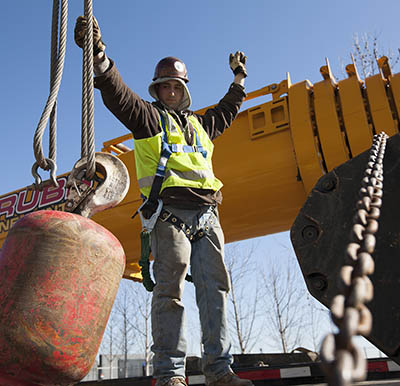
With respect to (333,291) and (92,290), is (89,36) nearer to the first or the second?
(92,290)

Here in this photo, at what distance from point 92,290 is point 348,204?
989 millimetres

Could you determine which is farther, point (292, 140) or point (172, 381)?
point (292, 140)

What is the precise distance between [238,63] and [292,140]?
106cm

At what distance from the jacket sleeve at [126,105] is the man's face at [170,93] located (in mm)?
235

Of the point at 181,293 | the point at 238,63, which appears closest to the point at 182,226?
the point at 181,293

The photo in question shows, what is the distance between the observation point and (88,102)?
1.98 metres

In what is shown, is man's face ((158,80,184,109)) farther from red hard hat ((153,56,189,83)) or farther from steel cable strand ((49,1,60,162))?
steel cable strand ((49,1,60,162))

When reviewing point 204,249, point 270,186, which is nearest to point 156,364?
point 204,249

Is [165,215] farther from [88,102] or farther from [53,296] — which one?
[53,296]

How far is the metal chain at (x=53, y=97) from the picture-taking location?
191 cm

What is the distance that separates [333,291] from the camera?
1.38m

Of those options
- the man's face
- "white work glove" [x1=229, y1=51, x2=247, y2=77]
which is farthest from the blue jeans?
"white work glove" [x1=229, y1=51, x2=247, y2=77]

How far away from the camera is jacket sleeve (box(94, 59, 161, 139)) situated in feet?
7.85

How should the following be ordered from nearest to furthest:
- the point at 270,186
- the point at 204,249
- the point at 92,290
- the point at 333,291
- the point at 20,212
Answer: the point at 333,291 < the point at 92,290 < the point at 204,249 < the point at 270,186 < the point at 20,212
